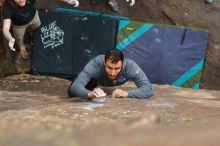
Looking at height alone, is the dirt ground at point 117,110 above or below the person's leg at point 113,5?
below

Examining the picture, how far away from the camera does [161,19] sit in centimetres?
868

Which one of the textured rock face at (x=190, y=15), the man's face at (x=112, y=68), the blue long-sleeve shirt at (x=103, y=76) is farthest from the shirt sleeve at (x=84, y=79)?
the textured rock face at (x=190, y=15)

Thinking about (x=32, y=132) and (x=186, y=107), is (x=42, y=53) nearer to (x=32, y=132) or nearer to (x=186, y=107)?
(x=186, y=107)

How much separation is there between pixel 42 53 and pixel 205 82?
11.1ft

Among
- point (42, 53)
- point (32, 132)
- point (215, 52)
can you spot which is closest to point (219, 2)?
point (215, 52)

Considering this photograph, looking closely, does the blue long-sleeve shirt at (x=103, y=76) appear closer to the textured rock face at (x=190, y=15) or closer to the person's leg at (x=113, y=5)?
the person's leg at (x=113, y=5)

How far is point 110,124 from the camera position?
2605mm

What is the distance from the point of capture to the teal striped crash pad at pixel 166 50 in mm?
8461

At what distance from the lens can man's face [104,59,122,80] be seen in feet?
15.9

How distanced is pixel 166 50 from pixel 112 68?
387cm

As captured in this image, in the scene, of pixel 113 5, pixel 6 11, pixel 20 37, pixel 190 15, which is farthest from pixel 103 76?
pixel 190 15

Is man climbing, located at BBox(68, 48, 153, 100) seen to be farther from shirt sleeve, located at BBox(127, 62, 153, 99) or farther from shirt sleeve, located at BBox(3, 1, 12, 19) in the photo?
shirt sleeve, located at BBox(3, 1, 12, 19)

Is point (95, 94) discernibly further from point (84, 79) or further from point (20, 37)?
point (20, 37)

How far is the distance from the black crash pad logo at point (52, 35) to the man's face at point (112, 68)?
3.36 meters
